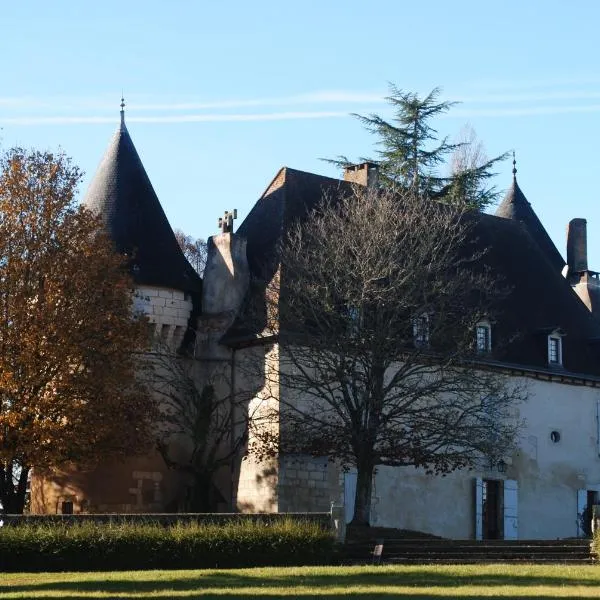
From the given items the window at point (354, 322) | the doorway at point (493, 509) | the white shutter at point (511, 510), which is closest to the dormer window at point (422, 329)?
the window at point (354, 322)

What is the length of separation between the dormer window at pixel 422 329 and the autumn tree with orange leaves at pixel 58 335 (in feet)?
22.7

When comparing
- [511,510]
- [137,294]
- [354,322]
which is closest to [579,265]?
[511,510]

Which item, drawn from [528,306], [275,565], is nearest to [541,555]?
[275,565]

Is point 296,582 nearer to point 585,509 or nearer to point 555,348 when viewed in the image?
point 555,348

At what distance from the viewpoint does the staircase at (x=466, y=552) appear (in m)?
25.7

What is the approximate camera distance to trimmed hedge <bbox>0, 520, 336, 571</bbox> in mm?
23172

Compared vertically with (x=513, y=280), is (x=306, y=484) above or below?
below

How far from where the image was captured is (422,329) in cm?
3284

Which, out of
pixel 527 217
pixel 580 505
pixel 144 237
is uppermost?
pixel 527 217

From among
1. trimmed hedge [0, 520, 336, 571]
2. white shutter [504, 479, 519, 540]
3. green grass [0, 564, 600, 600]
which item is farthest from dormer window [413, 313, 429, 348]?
green grass [0, 564, 600, 600]

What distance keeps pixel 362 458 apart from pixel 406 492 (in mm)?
4163

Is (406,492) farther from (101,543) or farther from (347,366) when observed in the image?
(101,543)

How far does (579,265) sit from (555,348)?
32.5 feet

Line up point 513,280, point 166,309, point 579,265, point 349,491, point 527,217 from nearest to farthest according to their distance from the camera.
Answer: point 349,491
point 166,309
point 513,280
point 579,265
point 527,217
